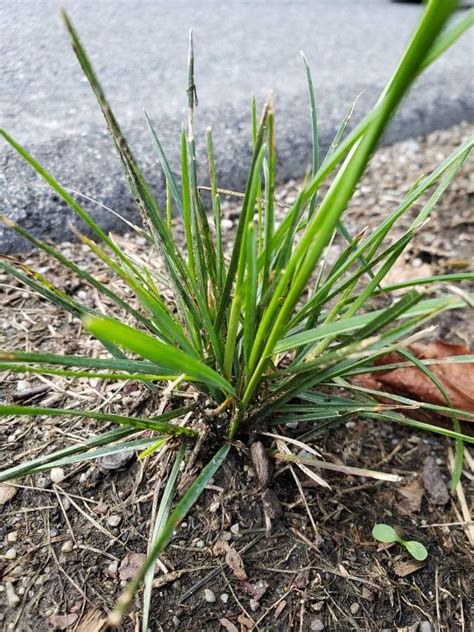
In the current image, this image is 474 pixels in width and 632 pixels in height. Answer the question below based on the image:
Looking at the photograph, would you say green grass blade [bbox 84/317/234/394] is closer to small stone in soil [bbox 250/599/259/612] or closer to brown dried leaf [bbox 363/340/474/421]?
small stone in soil [bbox 250/599/259/612]

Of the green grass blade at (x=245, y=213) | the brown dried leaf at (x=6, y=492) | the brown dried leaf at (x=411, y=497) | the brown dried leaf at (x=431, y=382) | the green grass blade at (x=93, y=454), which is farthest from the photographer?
the brown dried leaf at (x=431, y=382)

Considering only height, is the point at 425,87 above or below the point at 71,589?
above

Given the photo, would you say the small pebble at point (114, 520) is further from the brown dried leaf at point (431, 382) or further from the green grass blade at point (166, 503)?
the brown dried leaf at point (431, 382)

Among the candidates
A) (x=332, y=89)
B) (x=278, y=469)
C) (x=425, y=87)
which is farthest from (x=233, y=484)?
(x=425, y=87)

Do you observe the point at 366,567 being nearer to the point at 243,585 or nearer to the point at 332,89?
the point at 243,585

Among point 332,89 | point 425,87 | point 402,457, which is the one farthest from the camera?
point 425,87

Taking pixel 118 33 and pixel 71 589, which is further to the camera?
pixel 118 33

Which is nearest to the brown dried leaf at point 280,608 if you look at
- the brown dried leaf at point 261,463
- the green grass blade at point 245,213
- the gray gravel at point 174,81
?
the brown dried leaf at point 261,463

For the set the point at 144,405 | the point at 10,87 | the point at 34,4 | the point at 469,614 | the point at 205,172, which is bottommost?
the point at 469,614
